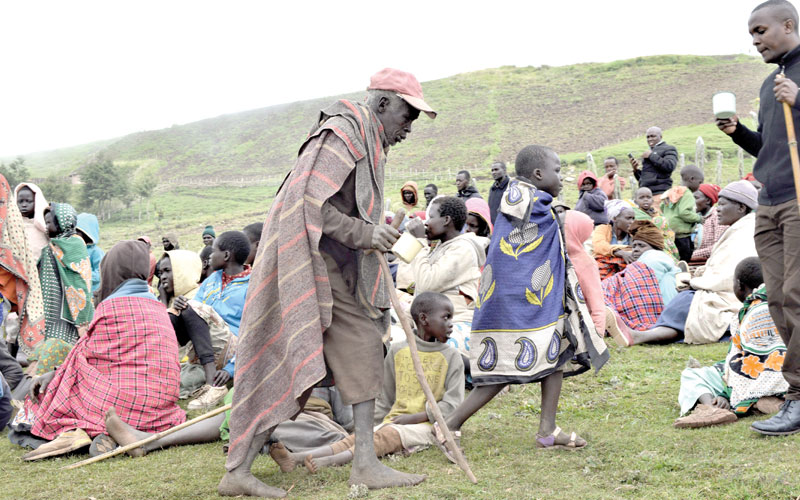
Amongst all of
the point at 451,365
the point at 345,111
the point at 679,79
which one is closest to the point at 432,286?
the point at 451,365

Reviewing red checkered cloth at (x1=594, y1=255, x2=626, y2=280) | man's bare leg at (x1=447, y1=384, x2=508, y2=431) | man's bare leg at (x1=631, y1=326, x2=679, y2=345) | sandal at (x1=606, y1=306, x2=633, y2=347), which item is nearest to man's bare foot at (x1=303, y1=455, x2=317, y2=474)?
man's bare leg at (x1=447, y1=384, x2=508, y2=431)

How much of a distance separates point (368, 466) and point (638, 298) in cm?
527

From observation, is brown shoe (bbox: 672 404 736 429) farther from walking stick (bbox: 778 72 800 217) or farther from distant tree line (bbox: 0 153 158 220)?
distant tree line (bbox: 0 153 158 220)

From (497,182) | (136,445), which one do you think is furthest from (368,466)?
(497,182)

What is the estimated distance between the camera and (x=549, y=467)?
3875 mm

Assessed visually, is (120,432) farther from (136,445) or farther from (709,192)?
(709,192)

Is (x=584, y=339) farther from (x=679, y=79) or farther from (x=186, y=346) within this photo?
(x=679, y=79)

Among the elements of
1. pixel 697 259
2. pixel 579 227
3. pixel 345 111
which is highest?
pixel 345 111

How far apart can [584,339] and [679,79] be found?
6009 cm

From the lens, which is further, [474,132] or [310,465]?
[474,132]

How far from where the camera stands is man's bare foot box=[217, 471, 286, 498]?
138 inches

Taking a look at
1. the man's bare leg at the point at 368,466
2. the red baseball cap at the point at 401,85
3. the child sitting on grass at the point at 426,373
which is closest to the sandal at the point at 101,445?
the child sitting on grass at the point at 426,373

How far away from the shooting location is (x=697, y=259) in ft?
29.8

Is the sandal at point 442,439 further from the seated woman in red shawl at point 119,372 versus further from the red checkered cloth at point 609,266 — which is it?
the red checkered cloth at point 609,266
